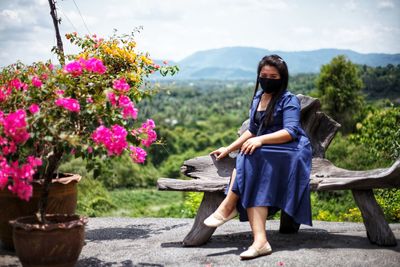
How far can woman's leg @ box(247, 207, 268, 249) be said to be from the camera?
4.39 metres

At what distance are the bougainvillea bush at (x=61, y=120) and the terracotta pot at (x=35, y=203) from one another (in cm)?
28

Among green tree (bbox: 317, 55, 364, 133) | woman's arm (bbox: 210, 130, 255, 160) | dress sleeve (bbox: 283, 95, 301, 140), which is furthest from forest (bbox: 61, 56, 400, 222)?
dress sleeve (bbox: 283, 95, 301, 140)

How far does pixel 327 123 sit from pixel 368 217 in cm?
124

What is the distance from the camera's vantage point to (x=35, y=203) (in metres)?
4.70

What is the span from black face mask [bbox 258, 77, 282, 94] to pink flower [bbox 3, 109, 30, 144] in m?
2.21

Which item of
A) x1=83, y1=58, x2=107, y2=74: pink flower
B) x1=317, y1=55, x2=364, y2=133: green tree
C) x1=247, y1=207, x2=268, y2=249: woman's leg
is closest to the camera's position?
x1=83, y1=58, x2=107, y2=74: pink flower

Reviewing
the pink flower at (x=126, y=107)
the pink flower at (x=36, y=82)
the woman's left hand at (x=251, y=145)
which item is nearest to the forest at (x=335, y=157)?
the pink flower at (x=126, y=107)

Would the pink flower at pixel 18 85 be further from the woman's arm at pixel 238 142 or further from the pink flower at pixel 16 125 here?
the woman's arm at pixel 238 142

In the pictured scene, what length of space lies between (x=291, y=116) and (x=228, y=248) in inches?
55.9

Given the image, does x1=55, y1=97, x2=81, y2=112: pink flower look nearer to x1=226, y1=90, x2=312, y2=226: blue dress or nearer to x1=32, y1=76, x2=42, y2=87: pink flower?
x1=32, y1=76, x2=42, y2=87: pink flower

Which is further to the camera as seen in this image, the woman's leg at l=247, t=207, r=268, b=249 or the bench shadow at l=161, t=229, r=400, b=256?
the bench shadow at l=161, t=229, r=400, b=256

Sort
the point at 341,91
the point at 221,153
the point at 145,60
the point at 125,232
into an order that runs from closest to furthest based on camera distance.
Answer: the point at 221,153
the point at 145,60
the point at 125,232
the point at 341,91

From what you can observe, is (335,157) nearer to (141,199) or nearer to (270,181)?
(270,181)

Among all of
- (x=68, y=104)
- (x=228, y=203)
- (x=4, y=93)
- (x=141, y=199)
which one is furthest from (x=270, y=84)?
(x=141, y=199)
